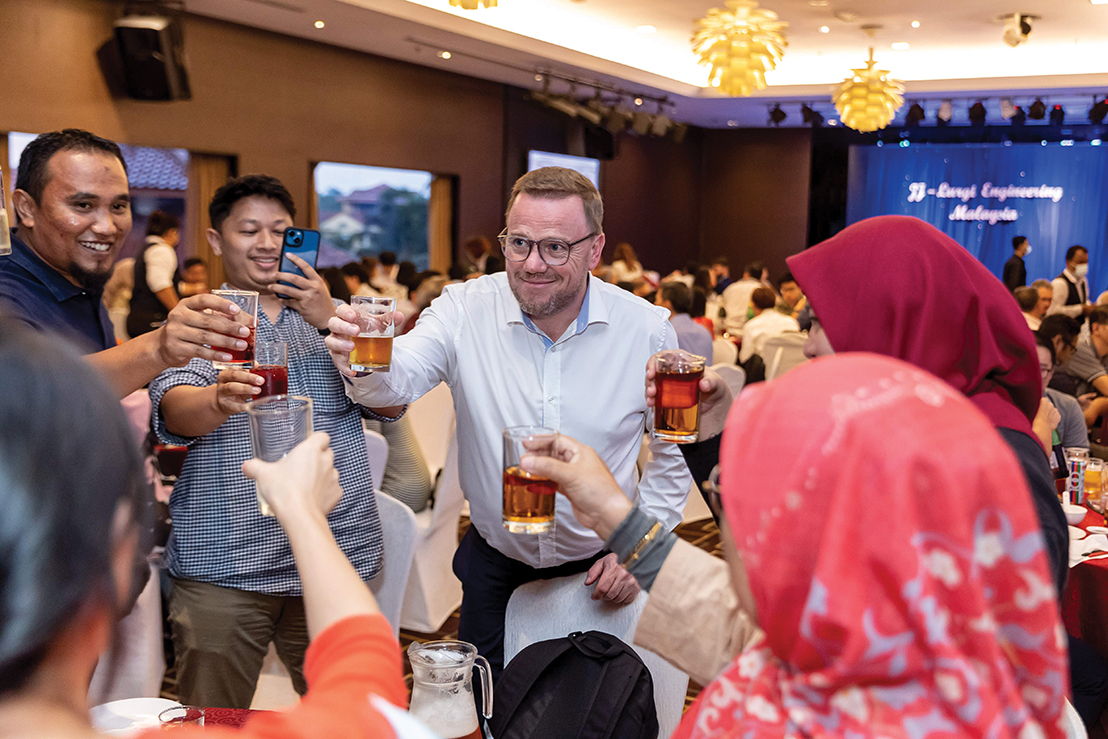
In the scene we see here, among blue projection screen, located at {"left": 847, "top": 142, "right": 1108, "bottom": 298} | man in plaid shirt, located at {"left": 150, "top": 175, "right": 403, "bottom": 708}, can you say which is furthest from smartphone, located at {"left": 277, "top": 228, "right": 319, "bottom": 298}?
blue projection screen, located at {"left": 847, "top": 142, "right": 1108, "bottom": 298}

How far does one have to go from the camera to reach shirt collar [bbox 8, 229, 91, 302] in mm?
2305

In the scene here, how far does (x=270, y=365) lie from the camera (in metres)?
2.20

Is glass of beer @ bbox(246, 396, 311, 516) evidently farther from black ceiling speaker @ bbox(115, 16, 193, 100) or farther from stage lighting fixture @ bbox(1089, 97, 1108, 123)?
stage lighting fixture @ bbox(1089, 97, 1108, 123)

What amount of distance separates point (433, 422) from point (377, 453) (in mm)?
1203

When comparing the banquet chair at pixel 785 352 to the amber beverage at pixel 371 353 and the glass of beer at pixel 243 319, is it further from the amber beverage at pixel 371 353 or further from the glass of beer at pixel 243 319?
the glass of beer at pixel 243 319

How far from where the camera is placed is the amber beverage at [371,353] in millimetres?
2146

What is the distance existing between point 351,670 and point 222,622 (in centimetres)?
146

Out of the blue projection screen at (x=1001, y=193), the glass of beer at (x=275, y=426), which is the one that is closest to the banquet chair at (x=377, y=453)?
the glass of beer at (x=275, y=426)

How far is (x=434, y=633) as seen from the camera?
4176 mm

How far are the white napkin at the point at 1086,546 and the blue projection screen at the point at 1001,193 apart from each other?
42.4 feet

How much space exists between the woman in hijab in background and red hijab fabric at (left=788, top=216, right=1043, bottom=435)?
2.08 feet

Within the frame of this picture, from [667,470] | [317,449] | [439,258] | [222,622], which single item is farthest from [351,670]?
[439,258]

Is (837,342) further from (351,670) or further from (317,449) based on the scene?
(351,670)

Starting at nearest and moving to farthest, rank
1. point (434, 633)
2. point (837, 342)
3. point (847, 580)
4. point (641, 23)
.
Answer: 1. point (847, 580)
2. point (837, 342)
3. point (434, 633)
4. point (641, 23)
